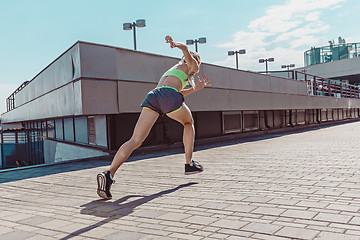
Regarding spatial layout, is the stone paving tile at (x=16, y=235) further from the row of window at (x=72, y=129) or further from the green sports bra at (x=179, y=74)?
the row of window at (x=72, y=129)

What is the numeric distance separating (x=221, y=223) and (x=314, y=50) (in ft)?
187

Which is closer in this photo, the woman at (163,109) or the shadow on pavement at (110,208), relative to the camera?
the shadow on pavement at (110,208)

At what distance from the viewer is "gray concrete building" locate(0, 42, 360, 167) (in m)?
8.05

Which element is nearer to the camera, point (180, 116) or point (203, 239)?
point (203, 239)

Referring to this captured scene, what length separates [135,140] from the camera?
13.6 feet

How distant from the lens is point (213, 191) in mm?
4160

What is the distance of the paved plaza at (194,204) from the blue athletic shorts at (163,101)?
3.37 feet

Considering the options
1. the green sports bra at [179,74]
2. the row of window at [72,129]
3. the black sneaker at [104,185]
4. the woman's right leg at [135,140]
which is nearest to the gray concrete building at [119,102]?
the row of window at [72,129]

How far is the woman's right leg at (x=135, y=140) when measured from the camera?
Answer: 13.3ft

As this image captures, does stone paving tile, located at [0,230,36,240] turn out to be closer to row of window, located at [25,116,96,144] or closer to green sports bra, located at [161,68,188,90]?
green sports bra, located at [161,68,188,90]

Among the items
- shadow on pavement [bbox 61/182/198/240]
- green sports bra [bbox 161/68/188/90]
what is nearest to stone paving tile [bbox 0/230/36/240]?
shadow on pavement [bbox 61/182/198/240]

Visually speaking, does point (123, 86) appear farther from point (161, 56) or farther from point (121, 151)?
point (121, 151)

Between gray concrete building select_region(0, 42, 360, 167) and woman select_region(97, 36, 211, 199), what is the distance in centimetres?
372

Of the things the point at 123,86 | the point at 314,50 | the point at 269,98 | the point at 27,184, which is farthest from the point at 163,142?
the point at 314,50
